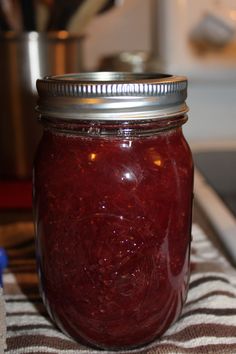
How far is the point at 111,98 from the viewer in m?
0.37

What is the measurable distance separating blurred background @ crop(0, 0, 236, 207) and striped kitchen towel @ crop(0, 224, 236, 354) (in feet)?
0.91

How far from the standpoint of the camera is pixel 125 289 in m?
0.41

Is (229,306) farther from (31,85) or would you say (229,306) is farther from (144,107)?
(31,85)

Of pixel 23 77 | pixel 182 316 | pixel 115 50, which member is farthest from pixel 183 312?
pixel 115 50

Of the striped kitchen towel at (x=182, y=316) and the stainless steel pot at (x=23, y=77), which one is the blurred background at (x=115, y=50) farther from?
the striped kitchen towel at (x=182, y=316)

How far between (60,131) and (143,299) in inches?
5.9

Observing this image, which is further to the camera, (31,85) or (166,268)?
(31,85)

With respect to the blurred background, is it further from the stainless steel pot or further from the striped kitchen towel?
the striped kitchen towel

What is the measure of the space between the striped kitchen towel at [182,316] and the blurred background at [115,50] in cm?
28

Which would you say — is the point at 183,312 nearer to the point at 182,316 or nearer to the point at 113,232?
the point at 182,316

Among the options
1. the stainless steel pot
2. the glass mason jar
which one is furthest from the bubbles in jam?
the stainless steel pot

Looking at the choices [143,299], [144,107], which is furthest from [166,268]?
[144,107]

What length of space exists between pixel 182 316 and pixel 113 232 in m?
0.12

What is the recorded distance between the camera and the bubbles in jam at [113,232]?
0.39 m
